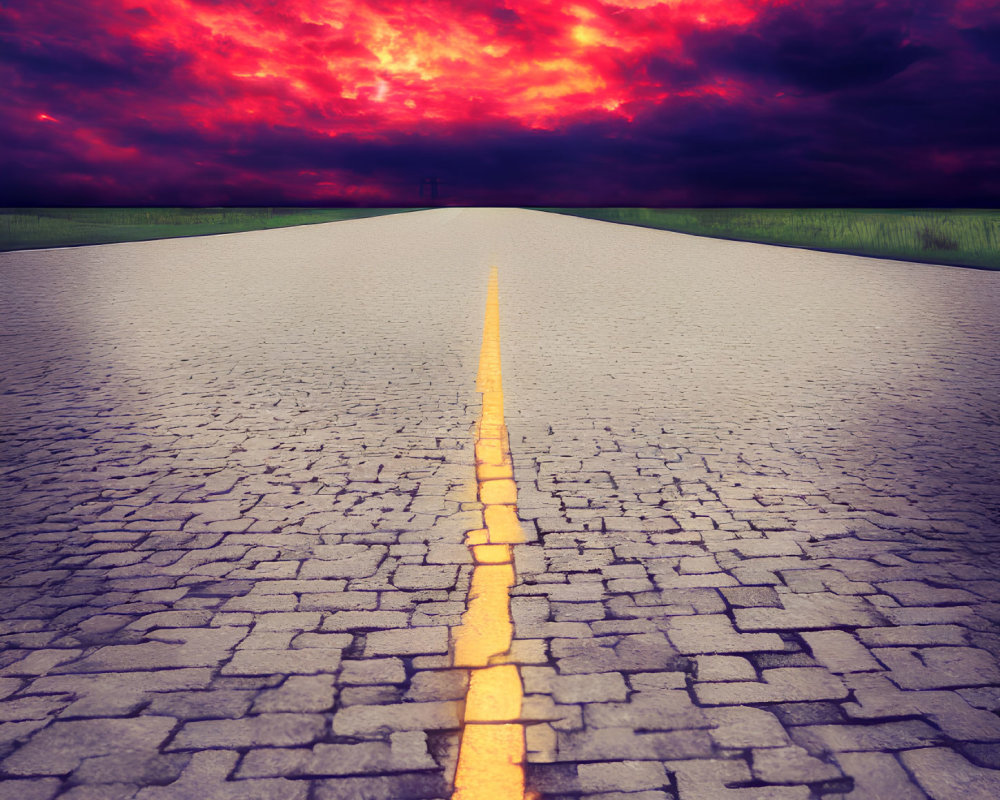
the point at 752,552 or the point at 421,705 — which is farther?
the point at 752,552

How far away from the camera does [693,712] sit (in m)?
2.71

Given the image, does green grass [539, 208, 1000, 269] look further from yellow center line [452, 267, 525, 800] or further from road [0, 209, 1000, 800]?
yellow center line [452, 267, 525, 800]

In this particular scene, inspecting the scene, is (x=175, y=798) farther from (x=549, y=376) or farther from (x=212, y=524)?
(x=549, y=376)

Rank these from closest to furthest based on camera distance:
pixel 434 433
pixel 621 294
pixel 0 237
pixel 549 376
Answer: pixel 434 433 → pixel 549 376 → pixel 621 294 → pixel 0 237

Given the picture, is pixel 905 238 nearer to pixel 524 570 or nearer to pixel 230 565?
pixel 524 570

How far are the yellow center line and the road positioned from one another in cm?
5

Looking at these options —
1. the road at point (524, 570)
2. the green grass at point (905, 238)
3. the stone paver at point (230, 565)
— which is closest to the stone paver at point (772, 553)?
the road at point (524, 570)

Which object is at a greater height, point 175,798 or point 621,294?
point 175,798

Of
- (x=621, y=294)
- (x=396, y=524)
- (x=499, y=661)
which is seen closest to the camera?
(x=499, y=661)

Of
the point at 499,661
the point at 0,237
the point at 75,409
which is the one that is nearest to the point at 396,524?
the point at 499,661

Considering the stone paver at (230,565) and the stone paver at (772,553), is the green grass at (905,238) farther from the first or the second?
the stone paver at (230,565)

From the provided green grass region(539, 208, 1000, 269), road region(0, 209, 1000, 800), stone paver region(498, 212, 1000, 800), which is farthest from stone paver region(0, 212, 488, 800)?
green grass region(539, 208, 1000, 269)

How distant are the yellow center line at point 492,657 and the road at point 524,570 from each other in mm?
53

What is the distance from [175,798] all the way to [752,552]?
8.55 ft
